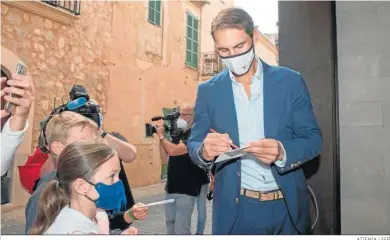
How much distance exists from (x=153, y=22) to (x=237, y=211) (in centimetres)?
100

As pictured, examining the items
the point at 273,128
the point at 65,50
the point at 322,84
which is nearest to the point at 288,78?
the point at 273,128

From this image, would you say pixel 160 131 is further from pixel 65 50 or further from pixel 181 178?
pixel 65 50

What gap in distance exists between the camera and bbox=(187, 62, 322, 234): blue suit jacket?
3.38 feet

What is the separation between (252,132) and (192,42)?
2.28 ft

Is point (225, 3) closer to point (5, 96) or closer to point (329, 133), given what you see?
point (329, 133)

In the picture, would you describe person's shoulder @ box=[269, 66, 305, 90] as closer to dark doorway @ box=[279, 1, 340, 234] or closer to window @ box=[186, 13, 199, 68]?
dark doorway @ box=[279, 1, 340, 234]

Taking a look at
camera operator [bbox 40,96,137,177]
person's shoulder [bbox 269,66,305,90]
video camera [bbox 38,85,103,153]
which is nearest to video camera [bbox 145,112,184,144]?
camera operator [bbox 40,96,137,177]

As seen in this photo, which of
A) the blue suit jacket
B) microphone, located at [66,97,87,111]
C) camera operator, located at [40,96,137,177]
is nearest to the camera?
the blue suit jacket

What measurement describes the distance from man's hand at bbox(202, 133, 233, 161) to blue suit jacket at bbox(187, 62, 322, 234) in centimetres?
6

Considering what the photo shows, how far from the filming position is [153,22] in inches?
64.6

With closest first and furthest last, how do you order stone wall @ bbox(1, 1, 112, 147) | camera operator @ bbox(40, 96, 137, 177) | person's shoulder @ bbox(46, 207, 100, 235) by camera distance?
person's shoulder @ bbox(46, 207, 100, 235)
camera operator @ bbox(40, 96, 137, 177)
stone wall @ bbox(1, 1, 112, 147)

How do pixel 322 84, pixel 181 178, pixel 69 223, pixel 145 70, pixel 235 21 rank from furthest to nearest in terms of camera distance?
pixel 181 178, pixel 145 70, pixel 322 84, pixel 235 21, pixel 69 223

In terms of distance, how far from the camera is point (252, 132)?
3.57ft

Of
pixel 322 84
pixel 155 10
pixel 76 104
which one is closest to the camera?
pixel 76 104
